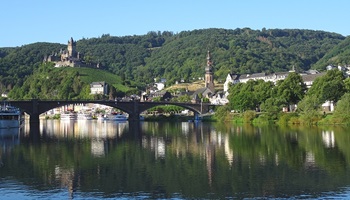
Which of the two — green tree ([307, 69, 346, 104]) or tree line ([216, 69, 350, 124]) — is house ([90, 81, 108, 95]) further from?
green tree ([307, 69, 346, 104])

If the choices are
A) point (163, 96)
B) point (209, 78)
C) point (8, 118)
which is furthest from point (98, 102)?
point (209, 78)

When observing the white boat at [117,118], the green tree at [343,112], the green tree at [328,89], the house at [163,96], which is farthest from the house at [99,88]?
the green tree at [343,112]

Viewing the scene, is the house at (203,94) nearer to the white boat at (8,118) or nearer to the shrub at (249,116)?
the shrub at (249,116)

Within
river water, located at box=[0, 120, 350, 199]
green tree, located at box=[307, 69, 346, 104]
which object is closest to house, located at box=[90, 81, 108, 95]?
green tree, located at box=[307, 69, 346, 104]

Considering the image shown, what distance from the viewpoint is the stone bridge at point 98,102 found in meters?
105

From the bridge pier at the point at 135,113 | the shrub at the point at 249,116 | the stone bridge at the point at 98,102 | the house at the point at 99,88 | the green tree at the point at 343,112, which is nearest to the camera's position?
the green tree at the point at 343,112

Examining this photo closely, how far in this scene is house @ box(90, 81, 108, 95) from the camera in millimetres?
187625

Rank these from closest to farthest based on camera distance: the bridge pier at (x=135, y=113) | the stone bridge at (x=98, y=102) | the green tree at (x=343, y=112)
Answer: the green tree at (x=343, y=112) → the stone bridge at (x=98, y=102) → the bridge pier at (x=135, y=113)

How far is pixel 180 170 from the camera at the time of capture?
1366 inches

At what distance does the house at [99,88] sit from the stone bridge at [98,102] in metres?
65.9

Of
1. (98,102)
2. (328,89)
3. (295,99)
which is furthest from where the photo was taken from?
(98,102)

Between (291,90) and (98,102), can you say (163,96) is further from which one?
(291,90)

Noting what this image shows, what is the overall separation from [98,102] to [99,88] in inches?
3103

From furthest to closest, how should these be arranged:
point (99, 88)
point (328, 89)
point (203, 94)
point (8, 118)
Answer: point (99, 88) → point (203, 94) → point (328, 89) → point (8, 118)
